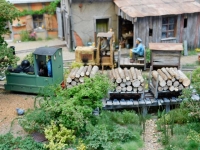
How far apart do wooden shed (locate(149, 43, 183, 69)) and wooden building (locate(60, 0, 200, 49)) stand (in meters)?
2.94

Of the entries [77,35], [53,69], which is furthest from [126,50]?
[53,69]

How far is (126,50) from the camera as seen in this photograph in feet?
58.3

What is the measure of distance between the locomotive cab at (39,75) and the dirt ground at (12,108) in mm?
322

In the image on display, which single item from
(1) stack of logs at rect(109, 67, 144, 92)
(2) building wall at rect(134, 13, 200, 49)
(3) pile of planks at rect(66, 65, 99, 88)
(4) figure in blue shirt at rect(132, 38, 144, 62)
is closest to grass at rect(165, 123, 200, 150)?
(1) stack of logs at rect(109, 67, 144, 92)

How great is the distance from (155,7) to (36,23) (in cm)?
898

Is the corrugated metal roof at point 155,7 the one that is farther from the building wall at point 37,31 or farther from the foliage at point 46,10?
the building wall at point 37,31

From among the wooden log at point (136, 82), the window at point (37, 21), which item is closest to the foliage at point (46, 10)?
the window at point (37, 21)

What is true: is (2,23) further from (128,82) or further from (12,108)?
(128,82)

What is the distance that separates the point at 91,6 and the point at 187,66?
6.64m

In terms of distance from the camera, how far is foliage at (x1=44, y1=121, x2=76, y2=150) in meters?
8.65

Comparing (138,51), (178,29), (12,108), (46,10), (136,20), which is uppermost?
(46,10)

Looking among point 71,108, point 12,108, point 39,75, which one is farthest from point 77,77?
point 12,108

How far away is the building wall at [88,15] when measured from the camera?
57.0ft

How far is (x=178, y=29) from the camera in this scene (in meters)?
17.2
